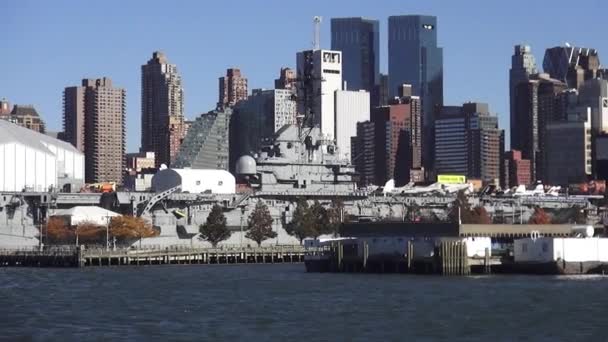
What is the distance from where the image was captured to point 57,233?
5157 inches

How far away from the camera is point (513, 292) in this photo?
75.3 meters

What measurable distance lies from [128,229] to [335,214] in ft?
68.9

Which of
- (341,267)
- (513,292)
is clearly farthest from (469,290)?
(341,267)

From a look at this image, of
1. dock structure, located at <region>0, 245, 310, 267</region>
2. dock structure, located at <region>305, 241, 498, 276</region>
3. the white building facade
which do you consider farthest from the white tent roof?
dock structure, located at <region>305, 241, 498, 276</region>

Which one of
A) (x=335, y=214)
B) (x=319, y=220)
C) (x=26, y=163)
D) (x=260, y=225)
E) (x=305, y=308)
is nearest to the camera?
(x=305, y=308)

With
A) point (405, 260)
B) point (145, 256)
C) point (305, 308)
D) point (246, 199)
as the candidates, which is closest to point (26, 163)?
point (246, 199)

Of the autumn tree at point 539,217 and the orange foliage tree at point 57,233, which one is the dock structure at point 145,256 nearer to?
the orange foliage tree at point 57,233

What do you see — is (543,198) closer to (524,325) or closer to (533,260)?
(533,260)

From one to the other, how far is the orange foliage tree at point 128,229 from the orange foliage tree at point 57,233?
4193 millimetres

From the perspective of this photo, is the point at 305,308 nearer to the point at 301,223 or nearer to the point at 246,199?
the point at 301,223

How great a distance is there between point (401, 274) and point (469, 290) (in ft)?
55.4

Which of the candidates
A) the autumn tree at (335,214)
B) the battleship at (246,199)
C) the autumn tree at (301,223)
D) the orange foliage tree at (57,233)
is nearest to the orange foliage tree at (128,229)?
the battleship at (246,199)

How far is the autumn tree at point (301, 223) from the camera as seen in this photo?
443 ft

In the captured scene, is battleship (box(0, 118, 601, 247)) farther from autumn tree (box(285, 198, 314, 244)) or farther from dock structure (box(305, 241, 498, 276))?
dock structure (box(305, 241, 498, 276))
